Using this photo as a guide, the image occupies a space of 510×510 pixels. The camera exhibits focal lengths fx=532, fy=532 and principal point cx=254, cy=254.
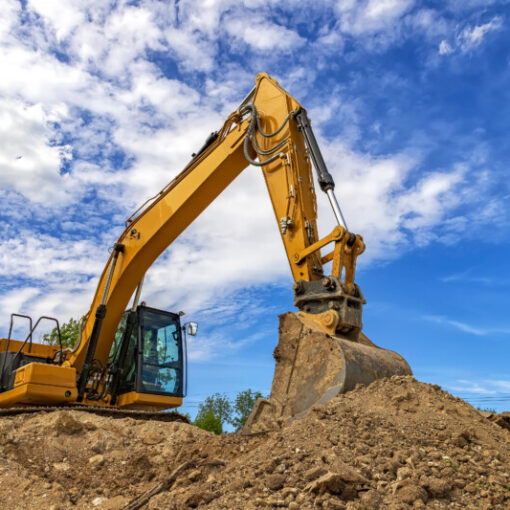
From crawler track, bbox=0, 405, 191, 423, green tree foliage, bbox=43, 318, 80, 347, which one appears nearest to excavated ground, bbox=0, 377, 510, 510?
crawler track, bbox=0, 405, 191, 423

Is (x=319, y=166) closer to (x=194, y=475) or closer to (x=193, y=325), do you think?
(x=193, y=325)

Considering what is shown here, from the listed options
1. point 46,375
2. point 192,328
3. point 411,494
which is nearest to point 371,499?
point 411,494

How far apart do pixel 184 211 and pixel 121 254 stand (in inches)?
56.0

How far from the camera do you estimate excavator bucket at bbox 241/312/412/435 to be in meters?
4.92

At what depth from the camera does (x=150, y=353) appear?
27.9 feet

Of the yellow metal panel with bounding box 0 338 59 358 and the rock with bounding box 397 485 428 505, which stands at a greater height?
the yellow metal panel with bounding box 0 338 59 358

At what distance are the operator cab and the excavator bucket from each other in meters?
3.10

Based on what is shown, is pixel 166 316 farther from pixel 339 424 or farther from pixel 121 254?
pixel 339 424

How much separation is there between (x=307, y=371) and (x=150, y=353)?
160 inches

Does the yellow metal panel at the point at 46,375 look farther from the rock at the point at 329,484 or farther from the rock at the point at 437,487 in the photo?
the rock at the point at 437,487

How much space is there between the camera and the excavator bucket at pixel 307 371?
16.1ft

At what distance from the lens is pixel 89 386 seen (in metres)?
8.54

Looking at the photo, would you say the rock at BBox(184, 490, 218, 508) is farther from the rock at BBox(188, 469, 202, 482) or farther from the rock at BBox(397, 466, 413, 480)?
the rock at BBox(397, 466, 413, 480)

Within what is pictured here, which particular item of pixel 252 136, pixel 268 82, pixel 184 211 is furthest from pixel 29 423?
pixel 268 82
